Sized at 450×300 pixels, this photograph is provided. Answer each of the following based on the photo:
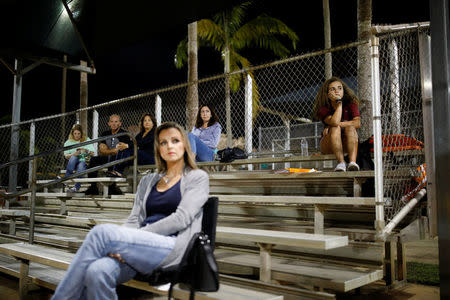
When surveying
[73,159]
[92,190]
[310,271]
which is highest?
[73,159]

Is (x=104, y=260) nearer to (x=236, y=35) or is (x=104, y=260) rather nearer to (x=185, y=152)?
(x=185, y=152)

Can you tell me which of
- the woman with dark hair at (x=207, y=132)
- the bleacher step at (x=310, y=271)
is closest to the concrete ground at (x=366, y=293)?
the bleacher step at (x=310, y=271)

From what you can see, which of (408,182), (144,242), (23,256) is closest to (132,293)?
(23,256)

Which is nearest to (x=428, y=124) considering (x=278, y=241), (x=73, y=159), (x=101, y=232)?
(x=278, y=241)

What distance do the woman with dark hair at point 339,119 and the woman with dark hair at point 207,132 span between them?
1937 millimetres

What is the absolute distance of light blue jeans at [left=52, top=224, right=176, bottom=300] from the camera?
89.5 inches

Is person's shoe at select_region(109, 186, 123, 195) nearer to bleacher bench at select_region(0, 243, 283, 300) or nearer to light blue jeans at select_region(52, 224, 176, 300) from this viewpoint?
bleacher bench at select_region(0, 243, 283, 300)

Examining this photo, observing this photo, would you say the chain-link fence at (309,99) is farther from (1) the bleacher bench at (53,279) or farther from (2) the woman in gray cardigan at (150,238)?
(2) the woman in gray cardigan at (150,238)

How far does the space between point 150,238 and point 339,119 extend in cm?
250

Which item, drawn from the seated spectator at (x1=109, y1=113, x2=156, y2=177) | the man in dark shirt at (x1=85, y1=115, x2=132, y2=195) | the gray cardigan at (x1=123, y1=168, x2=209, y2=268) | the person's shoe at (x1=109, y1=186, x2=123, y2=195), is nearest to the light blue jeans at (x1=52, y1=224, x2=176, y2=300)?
the gray cardigan at (x1=123, y1=168, x2=209, y2=268)

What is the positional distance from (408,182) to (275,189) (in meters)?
1.41

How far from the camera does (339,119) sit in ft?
13.5

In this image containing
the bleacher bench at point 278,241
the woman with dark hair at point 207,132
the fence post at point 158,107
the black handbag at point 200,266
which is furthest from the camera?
the fence post at point 158,107

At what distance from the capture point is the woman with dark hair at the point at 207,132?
231 inches
